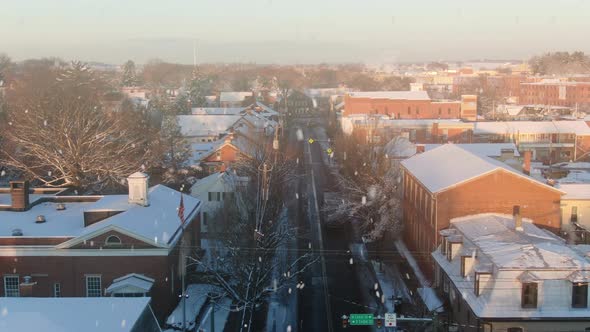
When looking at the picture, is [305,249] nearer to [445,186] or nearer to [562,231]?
[445,186]

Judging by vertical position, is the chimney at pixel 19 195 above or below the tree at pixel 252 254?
above

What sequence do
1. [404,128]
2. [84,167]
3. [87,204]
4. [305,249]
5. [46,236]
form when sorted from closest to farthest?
[46,236], [87,204], [305,249], [84,167], [404,128]

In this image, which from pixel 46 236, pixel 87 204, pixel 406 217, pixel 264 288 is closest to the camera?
pixel 46 236

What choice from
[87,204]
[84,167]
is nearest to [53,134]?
[84,167]

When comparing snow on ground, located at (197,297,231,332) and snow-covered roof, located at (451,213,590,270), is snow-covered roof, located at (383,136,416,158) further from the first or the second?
snow on ground, located at (197,297,231,332)

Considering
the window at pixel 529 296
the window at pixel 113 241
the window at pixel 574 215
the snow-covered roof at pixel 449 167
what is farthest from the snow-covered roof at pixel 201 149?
the window at pixel 529 296

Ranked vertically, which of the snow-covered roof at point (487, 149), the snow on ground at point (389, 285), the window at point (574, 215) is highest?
the snow-covered roof at point (487, 149)

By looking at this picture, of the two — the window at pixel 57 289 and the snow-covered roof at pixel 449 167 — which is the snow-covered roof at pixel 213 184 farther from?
the window at pixel 57 289
